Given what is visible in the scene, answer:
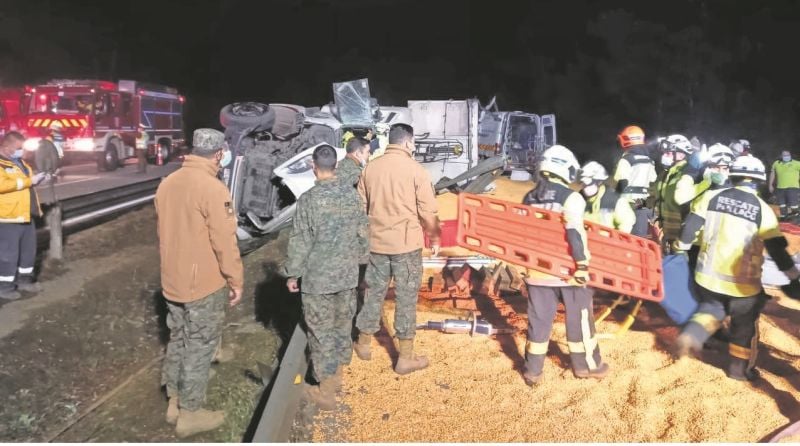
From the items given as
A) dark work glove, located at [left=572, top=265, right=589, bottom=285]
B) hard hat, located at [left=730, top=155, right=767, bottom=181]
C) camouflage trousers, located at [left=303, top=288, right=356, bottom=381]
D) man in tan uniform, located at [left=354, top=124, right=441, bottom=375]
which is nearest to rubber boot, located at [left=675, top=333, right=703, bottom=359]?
dark work glove, located at [left=572, top=265, right=589, bottom=285]

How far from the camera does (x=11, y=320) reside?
19.0ft

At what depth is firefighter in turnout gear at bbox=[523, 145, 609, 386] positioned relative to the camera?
4.35 metres

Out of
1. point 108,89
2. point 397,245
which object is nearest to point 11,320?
point 397,245

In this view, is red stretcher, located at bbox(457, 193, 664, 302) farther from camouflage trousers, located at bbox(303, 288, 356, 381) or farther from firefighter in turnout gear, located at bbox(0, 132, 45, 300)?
firefighter in turnout gear, located at bbox(0, 132, 45, 300)

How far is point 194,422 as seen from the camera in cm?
388

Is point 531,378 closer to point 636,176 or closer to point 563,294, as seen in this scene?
point 563,294

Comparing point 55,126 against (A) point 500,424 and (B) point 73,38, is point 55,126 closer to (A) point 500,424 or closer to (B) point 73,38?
(A) point 500,424

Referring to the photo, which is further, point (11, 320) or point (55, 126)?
point (55, 126)

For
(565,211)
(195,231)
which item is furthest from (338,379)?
(565,211)

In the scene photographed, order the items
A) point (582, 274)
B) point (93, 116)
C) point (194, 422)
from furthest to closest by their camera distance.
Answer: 1. point (93, 116)
2. point (582, 274)
3. point (194, 422)

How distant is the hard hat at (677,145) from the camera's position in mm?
6824

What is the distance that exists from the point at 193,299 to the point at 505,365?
2708mm

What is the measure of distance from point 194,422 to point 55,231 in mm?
5184

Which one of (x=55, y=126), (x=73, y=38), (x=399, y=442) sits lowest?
(x=399, y=442)
